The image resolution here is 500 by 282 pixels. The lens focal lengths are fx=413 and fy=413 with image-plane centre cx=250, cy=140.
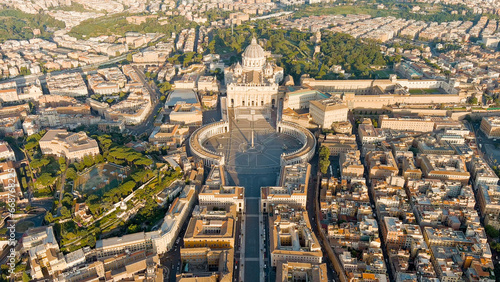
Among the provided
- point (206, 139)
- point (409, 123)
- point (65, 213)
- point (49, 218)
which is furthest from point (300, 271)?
point (409, 123)

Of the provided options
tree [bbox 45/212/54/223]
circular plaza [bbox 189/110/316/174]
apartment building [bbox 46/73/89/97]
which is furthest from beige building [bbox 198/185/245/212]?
apartment building [bbox 46/73/89/97]

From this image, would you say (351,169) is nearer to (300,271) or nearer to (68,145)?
(300,271)

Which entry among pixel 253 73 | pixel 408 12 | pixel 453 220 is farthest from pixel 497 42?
pixel 453 220

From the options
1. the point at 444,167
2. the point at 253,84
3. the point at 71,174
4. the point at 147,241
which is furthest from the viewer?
the point at 253,84

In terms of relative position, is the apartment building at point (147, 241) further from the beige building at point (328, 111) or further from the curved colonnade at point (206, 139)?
the beige building at point (328, 111)

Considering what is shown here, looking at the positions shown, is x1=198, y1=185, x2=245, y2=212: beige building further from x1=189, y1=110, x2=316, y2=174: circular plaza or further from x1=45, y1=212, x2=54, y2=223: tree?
x1=45, y1=212, x2=54, y2=223: tree

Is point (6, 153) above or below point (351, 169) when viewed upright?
below

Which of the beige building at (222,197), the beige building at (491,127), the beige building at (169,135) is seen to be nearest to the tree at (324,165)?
the beige building at (222,197)
